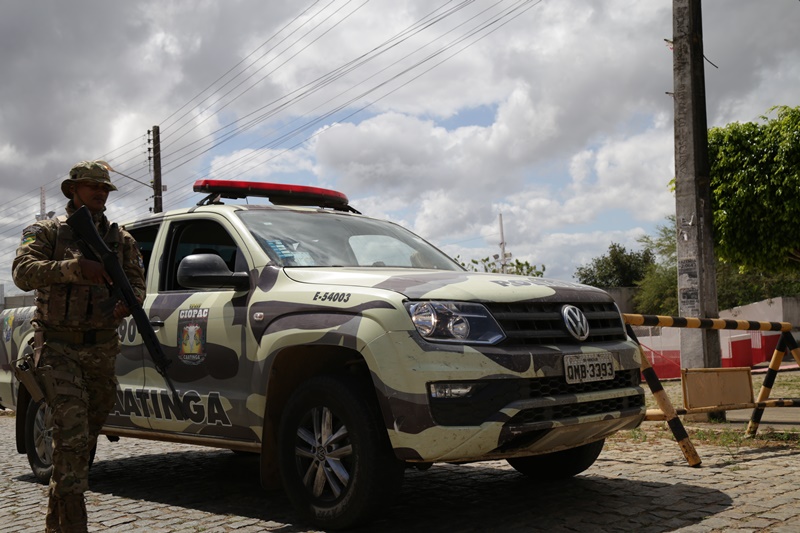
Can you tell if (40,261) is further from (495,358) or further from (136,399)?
(495,358)

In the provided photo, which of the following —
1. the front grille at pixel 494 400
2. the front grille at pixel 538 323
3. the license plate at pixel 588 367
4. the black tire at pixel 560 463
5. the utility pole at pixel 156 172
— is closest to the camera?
the front grille at pixel 494 400

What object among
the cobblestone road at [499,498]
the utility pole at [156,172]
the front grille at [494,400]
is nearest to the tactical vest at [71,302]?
the cobblestone road at [499,498]

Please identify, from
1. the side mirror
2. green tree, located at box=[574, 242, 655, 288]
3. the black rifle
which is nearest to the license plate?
the side mirror

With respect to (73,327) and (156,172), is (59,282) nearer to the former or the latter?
(73,327)

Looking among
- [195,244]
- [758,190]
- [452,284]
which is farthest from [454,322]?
[758,190]

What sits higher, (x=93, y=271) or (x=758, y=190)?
(x=758, y=190)

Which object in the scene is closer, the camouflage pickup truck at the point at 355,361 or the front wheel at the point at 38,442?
the camouflage pickup truck at the point at 355,361

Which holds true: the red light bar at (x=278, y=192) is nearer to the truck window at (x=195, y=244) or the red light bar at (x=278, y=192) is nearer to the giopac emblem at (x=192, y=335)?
the truck window at (x=195, y=244)

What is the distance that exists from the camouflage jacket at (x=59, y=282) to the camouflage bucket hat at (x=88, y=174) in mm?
137

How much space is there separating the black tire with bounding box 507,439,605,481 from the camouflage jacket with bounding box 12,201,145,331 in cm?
286

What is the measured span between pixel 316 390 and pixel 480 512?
1.28 metres

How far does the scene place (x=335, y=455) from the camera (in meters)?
4.64

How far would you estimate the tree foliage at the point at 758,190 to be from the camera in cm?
2403

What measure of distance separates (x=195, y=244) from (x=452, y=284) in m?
2.39
